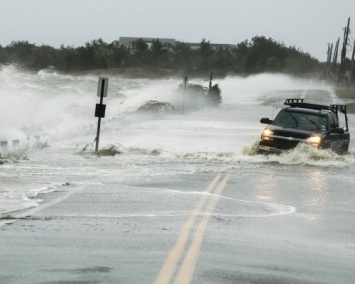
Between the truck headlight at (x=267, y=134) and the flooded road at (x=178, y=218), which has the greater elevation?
the truck headlight at (x=267, y=134)

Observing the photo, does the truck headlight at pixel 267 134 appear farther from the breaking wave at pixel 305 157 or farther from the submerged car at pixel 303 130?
the breaking wave at pixel 305 157

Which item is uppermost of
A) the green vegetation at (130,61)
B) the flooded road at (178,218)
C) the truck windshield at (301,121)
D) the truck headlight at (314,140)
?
the green vegetation at (130,61)

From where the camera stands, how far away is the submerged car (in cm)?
2197

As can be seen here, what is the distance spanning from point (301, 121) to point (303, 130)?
701 millimetres

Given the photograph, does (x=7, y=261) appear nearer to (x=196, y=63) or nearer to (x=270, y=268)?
(x=270, y=268)

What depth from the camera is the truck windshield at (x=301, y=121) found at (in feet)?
74.2

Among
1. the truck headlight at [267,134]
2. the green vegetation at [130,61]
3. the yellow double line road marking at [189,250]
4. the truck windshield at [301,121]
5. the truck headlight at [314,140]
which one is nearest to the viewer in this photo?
the yellow double line road marking at [189,250]

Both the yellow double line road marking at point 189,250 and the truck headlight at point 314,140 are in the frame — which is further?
the truck headlight at point 314,140

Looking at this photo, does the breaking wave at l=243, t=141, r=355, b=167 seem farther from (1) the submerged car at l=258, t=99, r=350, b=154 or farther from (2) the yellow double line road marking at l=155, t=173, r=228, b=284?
(2) the yellow double line road marking at l=155, t=173, r=228, b=284

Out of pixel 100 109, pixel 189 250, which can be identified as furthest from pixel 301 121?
pixel 189 250

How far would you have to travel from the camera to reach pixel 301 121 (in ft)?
75.0

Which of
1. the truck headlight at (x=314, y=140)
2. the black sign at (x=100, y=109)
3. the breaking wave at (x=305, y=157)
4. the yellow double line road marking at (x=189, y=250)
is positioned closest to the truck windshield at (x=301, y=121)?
the truck headlight at (x=314, y=140)

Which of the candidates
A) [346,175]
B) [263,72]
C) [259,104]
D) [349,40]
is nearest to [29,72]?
[263,72]

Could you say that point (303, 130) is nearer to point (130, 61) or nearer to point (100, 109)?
point (100, 109)
